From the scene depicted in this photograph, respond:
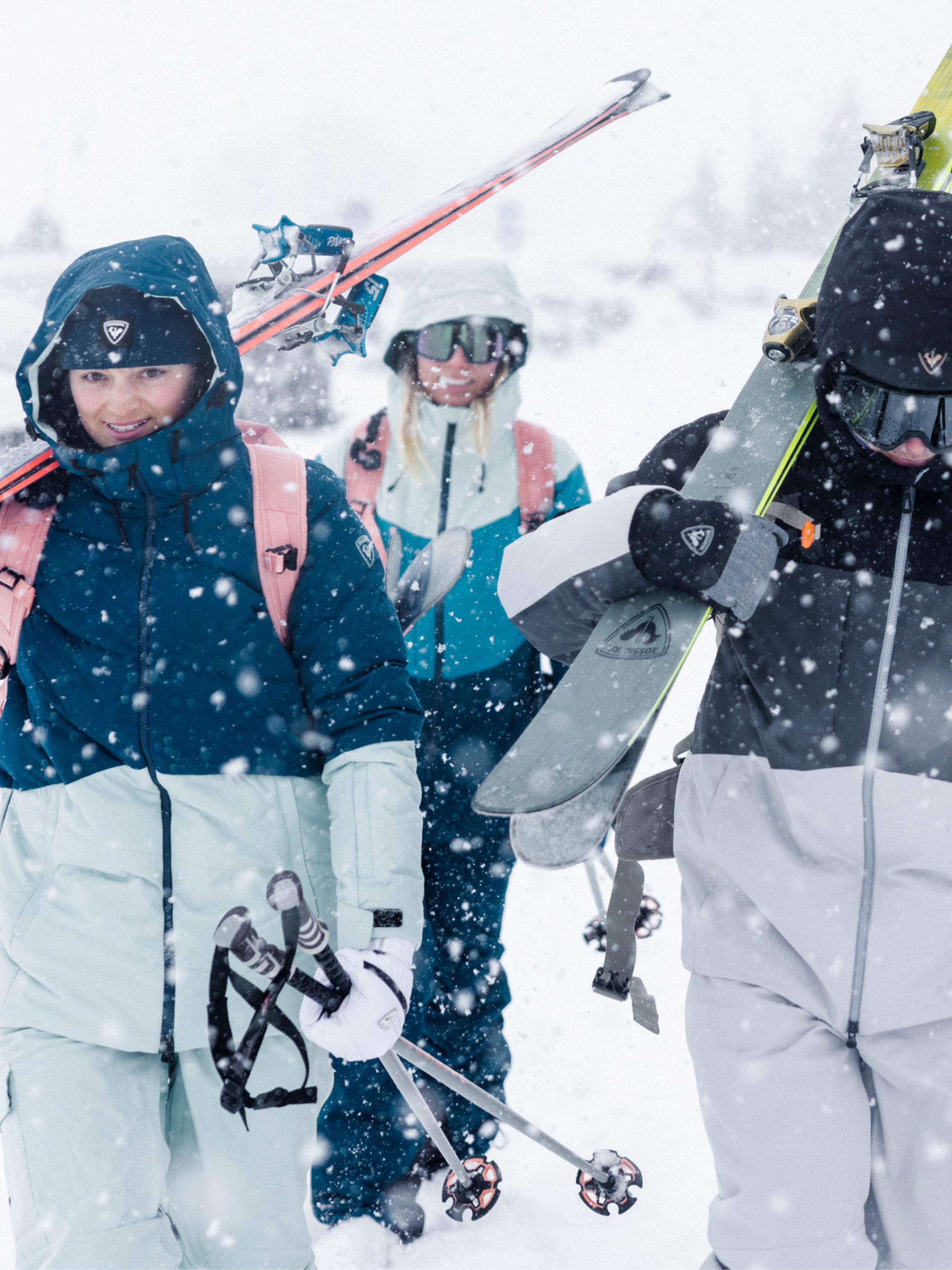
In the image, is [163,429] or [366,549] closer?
[163,429]

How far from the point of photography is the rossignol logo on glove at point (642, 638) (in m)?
1.98

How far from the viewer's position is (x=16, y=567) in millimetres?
1998

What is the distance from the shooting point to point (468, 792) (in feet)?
10.8

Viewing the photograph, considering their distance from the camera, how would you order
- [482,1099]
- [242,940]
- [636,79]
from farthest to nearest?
[636,79] < [482,1099] < [242,940]

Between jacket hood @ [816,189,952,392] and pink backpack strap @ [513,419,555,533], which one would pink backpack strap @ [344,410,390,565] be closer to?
pink backpack strap @ [513,419,555,533]

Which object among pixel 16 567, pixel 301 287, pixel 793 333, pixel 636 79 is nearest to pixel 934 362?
pixel 793 333

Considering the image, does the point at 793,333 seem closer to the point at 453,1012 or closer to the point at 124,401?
the point at 124,401

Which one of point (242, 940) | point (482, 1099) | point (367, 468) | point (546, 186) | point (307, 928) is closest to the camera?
point (242, 940)

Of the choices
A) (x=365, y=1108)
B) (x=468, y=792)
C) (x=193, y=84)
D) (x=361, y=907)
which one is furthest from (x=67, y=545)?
(x=193, y=84)

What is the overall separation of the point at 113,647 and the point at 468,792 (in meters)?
1.54

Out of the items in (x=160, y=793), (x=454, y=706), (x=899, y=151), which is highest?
(x=899, y=151)

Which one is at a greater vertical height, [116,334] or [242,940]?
[116,334]

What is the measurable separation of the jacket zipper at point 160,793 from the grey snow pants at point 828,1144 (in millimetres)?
968

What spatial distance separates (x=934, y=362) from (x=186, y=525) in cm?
136
